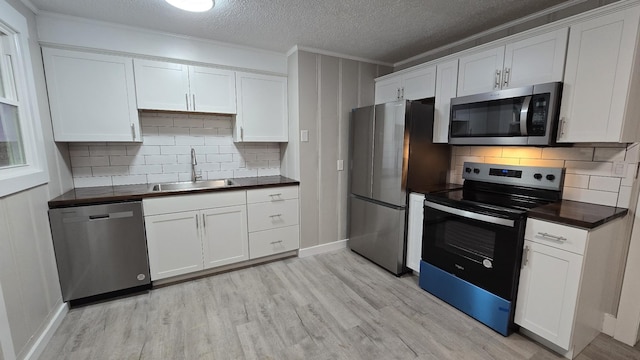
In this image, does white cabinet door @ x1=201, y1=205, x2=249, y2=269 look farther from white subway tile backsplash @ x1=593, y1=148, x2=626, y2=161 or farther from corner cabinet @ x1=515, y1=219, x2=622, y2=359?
white subway tile backsplash @ x1=593, y1=148, x2=626, y2=161

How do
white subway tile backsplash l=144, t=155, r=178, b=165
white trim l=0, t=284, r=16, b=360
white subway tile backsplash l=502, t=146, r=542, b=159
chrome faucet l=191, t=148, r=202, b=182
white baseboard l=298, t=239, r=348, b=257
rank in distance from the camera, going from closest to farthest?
white trim l=0, t=284, r=16, b=360 < white subway tile backsplash l=502, t=146, r=542, b=159 < white subway tile backsplash l=144, t=155, r=178, b=165 < chrome faucet l=191, t=148, r=202, b=182 < white baseboard l=298, t=239, r=348, b=257

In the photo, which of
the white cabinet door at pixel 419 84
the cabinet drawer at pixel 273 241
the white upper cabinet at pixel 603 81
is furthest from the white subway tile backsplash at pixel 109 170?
the white upper cabinet at pixel 603 81

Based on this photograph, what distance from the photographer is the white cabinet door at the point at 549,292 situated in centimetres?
155

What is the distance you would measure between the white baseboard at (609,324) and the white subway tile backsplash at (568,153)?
3.63 feet

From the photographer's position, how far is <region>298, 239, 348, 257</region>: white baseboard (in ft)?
10.3

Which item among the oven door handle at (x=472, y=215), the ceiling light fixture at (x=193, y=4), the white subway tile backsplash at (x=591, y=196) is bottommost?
the oven door handle at (x=472, y=215)

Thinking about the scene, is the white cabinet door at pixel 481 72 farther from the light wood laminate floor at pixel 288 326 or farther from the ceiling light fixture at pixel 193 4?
the ceiling light fixture at pixel 193 4

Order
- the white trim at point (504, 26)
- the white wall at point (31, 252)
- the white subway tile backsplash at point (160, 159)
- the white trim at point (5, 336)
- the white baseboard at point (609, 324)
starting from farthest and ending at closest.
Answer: the white subway tile backsplash at point (160, 159) → the white trim at point (504, 26) → the white baseboard at point (609, 324) → the white wall at point (31, 252) → the white trim at point (5, 336)

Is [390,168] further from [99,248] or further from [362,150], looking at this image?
[99,248]

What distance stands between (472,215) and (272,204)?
190 cm

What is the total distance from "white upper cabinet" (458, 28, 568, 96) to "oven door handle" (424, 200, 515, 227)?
994 mm

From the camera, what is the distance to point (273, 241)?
295 cm

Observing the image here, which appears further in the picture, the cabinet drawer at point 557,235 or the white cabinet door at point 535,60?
the white cabinet door at point 535,60

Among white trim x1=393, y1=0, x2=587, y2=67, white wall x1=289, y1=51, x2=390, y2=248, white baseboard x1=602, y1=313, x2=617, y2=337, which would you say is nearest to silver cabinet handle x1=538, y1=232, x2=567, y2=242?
white baseboard x1=602, y1=313, x2=617, y2=337
